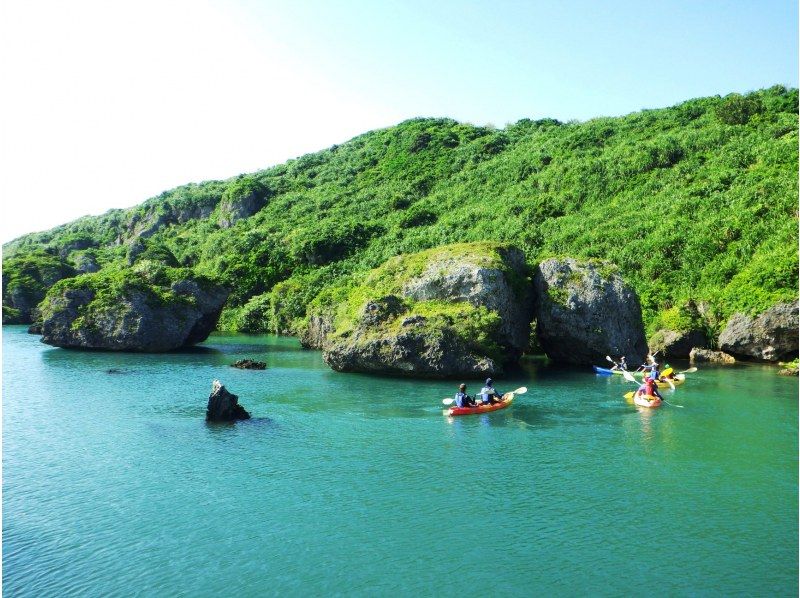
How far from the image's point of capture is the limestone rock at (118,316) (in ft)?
184

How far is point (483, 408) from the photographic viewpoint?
31.9 metres

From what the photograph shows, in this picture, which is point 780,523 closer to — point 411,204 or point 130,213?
point 411,204

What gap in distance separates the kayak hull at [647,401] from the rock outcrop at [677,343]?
21613 millimetres

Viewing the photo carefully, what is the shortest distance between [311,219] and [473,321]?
8404 centimetres

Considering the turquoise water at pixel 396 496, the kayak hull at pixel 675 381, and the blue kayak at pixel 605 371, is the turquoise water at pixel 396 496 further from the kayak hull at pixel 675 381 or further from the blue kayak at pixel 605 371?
the blue kayak at pixel 605 371

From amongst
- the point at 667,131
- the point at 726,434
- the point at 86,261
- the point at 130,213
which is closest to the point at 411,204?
the point at 667,131

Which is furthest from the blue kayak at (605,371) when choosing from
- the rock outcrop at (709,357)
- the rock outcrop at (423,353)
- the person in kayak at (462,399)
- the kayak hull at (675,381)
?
the person in kayak at (462,399)

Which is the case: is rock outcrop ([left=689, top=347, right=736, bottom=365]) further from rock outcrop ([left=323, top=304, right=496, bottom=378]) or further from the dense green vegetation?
rock outcrop ([left=323, top=304, right=496, bottom=378])

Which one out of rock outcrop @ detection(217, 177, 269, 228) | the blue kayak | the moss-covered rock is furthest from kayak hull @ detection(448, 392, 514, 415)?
rock outcrop @ detection(217, 177, 269, 228)

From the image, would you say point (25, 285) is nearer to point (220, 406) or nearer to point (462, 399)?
point (220, 406)

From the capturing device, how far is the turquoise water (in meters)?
15.1

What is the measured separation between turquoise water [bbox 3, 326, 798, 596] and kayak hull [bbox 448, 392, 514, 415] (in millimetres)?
463

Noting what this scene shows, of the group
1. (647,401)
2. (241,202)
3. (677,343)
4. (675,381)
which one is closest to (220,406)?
(647,401)

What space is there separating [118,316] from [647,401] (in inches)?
1742
